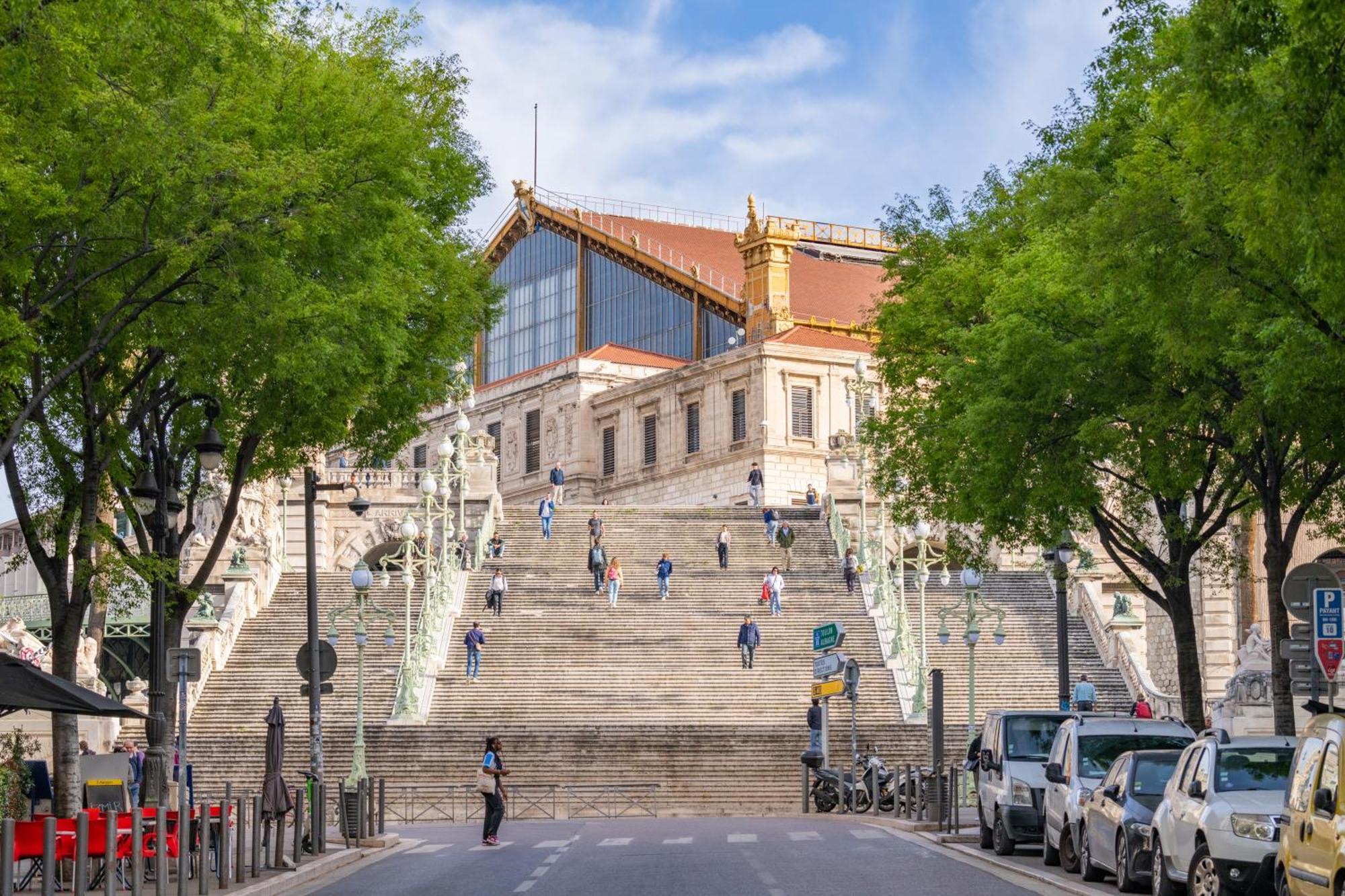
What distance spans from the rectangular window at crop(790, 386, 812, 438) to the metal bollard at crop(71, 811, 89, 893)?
64.6 metres

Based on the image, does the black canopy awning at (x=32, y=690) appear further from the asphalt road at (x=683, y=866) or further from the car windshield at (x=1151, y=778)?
the car windshield at (x=1151, y=778)

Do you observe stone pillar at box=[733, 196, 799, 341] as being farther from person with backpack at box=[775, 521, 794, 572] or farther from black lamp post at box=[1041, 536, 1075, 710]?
black lamp post at box=[1041, 536, 1075, 710]

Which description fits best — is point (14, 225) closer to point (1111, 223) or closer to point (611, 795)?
point (1111, 223)

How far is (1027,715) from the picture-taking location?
26984 millimetres

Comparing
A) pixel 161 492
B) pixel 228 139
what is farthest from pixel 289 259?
pixel 161 492

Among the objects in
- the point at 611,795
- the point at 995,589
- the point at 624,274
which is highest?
the point at 624,274

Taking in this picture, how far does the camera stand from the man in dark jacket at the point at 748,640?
46656 millimetres

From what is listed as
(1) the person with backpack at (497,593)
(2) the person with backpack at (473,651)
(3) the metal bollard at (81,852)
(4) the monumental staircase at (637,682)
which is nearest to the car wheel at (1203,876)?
(3) the metal bollard at (81,852)

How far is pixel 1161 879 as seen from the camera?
18.3 m

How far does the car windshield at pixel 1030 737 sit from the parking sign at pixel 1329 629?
334 inches

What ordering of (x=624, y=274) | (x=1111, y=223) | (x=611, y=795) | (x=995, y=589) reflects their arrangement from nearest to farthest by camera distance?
(x=1111, y=223), (x=611, y=795), (x=995, y=589), (x=624, y=274)

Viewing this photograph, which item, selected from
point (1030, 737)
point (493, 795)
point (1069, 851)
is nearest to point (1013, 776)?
point (1030, 737)

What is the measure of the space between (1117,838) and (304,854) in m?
10.3

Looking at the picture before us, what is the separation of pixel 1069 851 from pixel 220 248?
34.5ft
